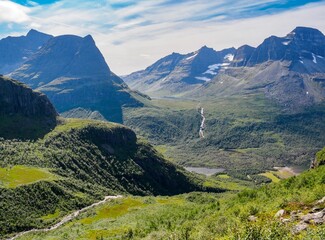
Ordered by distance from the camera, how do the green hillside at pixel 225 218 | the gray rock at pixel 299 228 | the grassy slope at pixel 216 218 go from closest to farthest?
the green hillside at pixel 225 218 < the grassy slope at pixel 216 218 < the gray rock at pixel 299 228

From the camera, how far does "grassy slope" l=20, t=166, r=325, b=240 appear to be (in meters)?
54.3

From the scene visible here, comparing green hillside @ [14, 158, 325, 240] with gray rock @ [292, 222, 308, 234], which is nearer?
green hillside @ [14, 158, 325, 240]

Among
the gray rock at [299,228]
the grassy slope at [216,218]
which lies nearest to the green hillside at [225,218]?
the grassy slope at [216,218]

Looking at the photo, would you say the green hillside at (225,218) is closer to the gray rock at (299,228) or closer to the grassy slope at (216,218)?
the grassy slope at (216,218)

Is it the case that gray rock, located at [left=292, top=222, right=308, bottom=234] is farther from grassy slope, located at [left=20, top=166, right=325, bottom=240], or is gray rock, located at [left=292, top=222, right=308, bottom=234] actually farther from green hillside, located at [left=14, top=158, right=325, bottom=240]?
grassy slope, located at [left=20, top=166, right=325, bottom=240]

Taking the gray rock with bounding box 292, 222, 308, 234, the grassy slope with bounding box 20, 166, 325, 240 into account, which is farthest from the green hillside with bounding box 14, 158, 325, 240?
the gray rock with bounding box 292, 222, 308, 234

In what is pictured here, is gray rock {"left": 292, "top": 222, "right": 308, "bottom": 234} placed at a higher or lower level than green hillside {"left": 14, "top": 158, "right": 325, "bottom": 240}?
higher

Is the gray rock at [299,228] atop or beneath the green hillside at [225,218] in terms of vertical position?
atop

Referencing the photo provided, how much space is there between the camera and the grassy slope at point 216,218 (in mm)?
54312

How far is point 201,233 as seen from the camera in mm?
75500

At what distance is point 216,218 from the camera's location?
92.8 m

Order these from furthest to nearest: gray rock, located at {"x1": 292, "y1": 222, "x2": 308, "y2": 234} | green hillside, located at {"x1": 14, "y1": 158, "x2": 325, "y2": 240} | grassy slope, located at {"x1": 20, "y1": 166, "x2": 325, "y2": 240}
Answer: gray rock, located at {"x1": 292, "y1": 222, "x2": 308, "y2": 234} < grassy slope, located at {"x1": 20, "y1": 166, "x2": 325, "y2": 240} < green hillside, located at {"x1": 14, "y1": 158, "x2": 325, "y2": 240}

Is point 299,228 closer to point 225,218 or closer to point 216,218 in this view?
point 225,218

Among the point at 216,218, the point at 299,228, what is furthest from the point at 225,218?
the point at 299,228
